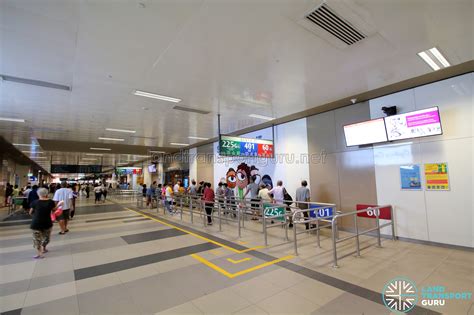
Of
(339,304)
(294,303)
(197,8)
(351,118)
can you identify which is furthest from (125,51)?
(351,118)

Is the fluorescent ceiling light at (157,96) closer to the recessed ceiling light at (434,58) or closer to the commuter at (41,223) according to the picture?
the commuter at (41,223)

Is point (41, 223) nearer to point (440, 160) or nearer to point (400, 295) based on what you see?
point (400, 295)

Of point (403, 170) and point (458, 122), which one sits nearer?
point (458, 122)

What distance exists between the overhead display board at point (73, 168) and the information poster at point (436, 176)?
29520 mm

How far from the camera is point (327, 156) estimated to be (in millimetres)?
7062

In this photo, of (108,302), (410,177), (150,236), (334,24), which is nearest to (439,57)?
(334,24)

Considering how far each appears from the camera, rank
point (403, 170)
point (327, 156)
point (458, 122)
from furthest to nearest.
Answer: point (327, 156), point (403, 170), point (458, 122)

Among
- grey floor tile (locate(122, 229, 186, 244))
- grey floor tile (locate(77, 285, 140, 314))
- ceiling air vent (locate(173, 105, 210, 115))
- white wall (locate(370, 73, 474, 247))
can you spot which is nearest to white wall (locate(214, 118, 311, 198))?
white wall (locate(370, 73, 474, 247))

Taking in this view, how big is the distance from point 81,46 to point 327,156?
21.5 ft

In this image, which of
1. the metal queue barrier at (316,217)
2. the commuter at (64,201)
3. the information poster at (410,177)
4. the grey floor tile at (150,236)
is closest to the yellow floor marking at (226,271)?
the metal queue barrier at (316,217)

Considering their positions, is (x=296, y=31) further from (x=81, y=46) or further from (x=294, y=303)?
(x=294, y=303)

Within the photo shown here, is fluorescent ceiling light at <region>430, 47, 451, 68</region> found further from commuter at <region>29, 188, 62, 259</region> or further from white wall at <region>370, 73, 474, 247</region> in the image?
commuter at <region>29, 188, 62, 259</region>

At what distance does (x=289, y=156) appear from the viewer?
8.29 meters

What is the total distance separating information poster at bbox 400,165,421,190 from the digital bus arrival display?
3.99 meters
